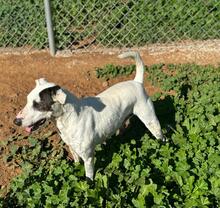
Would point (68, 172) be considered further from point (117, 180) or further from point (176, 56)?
point (176, 56)

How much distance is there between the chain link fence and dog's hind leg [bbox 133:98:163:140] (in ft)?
9.46

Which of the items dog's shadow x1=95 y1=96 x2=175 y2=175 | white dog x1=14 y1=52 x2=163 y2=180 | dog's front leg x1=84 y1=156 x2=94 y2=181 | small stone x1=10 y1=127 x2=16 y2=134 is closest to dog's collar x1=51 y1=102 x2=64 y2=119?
white dog x1=14 y1=52 x2=163 y2=180

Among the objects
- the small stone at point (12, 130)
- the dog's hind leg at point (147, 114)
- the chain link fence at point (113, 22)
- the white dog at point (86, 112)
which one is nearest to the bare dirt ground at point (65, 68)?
the small stone at point (12, 130)

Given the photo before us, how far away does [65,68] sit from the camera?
7184 millimetres

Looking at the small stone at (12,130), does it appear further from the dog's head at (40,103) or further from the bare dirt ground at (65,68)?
the dog's head at (40,103)

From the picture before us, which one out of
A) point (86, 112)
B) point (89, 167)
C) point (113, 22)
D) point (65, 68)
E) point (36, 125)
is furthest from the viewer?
point (113, 22)

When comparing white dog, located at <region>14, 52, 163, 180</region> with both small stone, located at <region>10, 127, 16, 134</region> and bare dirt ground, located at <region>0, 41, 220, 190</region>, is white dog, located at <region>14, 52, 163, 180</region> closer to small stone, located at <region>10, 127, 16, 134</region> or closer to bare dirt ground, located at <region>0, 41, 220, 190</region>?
small stone, located at <region>10, 127, 16, 134</region>

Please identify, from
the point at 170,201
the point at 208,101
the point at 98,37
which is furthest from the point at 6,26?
the point at 170,201

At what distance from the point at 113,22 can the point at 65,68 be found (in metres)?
1.28

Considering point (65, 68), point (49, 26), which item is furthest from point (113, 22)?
point (65, 68)

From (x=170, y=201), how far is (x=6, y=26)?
4.75 meters

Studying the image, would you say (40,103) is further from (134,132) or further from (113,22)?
(113,22)

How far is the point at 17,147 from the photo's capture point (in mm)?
5543

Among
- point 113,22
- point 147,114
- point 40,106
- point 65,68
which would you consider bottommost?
point 147,114
